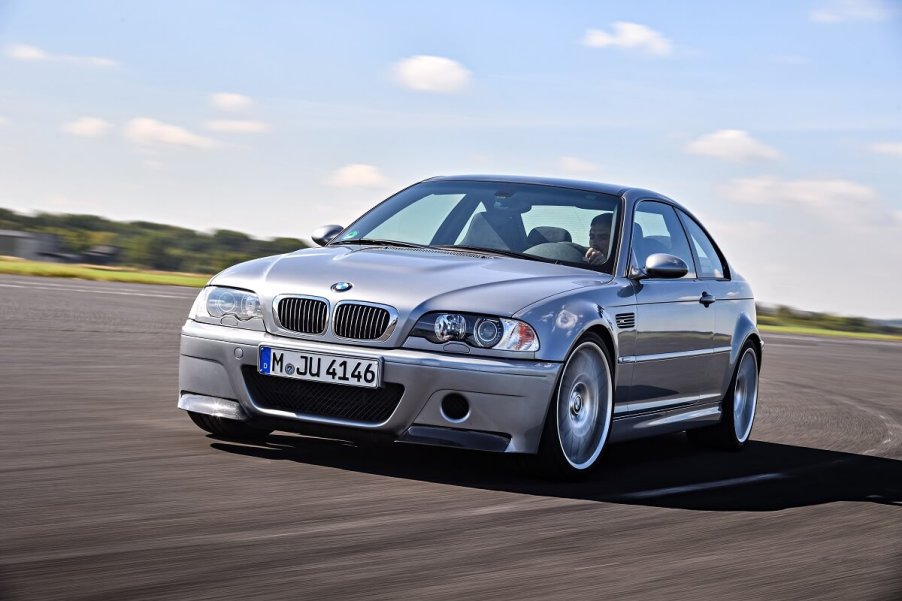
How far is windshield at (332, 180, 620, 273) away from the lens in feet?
24.5

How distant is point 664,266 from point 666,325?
0.41 meters

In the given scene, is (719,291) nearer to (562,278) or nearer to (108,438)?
(562,278)

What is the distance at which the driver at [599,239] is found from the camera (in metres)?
7.41

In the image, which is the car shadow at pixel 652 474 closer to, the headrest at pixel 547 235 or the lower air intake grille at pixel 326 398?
the lower air intake grille at pixel 326 398

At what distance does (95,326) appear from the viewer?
48.4ft

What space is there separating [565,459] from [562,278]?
3.10ft

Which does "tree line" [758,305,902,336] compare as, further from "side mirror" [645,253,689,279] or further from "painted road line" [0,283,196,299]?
"side mirror" [645,253,689,279]

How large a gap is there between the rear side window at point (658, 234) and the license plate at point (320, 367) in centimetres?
218

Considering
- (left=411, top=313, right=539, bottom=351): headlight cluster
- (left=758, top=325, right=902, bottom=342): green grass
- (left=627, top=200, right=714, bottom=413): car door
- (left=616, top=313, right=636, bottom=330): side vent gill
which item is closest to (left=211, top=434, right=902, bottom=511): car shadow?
(left=627, top=200, right=714, bottom=413): car door

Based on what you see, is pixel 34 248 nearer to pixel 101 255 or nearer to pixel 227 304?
pixel 101 255

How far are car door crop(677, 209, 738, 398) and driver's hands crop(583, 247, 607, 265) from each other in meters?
1.29

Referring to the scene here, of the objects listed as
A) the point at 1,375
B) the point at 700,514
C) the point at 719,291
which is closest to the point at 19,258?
the point at 1,375

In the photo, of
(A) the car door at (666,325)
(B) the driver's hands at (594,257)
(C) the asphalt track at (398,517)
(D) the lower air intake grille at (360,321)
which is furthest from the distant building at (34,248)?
(D) the lower air intake grille at (360,321)

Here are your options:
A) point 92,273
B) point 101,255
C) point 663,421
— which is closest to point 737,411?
point 663,421
